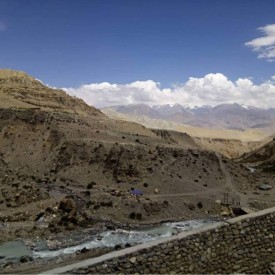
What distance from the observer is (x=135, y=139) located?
69000 mm

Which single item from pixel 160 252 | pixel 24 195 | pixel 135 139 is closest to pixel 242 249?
pixel 160 252

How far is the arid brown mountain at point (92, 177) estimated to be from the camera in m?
47.8

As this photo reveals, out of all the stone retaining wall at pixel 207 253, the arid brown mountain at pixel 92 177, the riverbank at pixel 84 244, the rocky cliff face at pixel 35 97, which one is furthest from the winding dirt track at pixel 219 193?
the rocky cliff face at pixel 35 97

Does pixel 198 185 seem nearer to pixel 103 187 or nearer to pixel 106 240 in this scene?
pixel 103 187

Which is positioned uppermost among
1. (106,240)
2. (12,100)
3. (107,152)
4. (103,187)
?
(12,100)

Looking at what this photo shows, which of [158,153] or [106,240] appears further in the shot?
[158,153]

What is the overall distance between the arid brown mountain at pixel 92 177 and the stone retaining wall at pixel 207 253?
32.8 metres

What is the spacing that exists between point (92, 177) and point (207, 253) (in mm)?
47531

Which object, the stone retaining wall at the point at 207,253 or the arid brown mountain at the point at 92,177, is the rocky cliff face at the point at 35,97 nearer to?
the arid brown mountain at the point at 92,177

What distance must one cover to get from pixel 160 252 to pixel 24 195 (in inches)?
1675

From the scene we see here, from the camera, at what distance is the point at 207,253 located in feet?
38.3

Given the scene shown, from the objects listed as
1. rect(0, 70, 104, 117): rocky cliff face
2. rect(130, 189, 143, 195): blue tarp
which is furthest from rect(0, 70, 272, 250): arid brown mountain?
rect(0, 70, 104, 117): rocky cliff face

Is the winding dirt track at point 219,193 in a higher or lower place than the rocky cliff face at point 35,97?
lower

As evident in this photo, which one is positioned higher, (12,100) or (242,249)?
(12,100)
